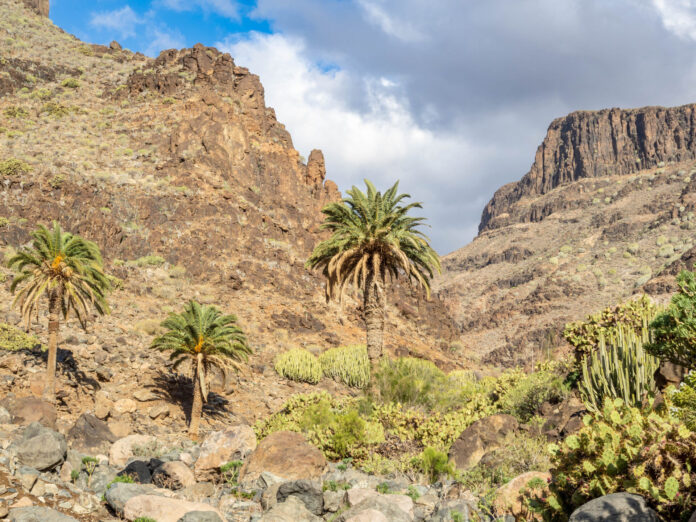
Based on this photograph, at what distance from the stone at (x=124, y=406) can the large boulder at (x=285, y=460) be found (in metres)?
11.4

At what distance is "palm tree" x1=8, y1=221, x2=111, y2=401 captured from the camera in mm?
20266

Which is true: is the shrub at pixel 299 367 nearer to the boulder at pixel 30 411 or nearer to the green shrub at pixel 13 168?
the boulder at pixel 30 411

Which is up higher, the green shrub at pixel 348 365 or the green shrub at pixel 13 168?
the green shrub at pixel 13 168

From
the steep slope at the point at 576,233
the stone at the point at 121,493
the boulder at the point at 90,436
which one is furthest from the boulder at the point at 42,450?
the steep slope at the point at 576,233

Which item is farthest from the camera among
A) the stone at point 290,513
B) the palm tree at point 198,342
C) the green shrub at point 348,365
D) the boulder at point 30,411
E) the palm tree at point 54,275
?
the green shrub at point 348,365

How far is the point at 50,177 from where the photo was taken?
1785 inches

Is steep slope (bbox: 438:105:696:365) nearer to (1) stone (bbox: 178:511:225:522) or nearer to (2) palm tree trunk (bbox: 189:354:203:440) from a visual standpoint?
(2) palm tree trunk (bbox: 189:354:203:440)

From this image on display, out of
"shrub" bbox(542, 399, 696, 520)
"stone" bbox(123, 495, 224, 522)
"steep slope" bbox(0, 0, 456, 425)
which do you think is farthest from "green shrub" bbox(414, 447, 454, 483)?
"steep slope" bbox(0, 0, 456, 425)

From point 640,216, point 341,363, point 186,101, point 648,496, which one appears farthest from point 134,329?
point 640,216

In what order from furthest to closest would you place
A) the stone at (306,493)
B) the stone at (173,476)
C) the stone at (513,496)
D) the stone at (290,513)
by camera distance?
1. the stone at (173,476)
2. the stone at (306,493)
3. the stone at (290,513)
4. the stone at (513,496)

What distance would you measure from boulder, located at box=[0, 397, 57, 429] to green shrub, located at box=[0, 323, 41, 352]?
5.42 meters

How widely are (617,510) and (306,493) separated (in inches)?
268

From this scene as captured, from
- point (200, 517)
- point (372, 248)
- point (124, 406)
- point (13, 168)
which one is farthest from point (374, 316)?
point (13, 168)

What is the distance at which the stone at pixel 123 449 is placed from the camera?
1544cm
